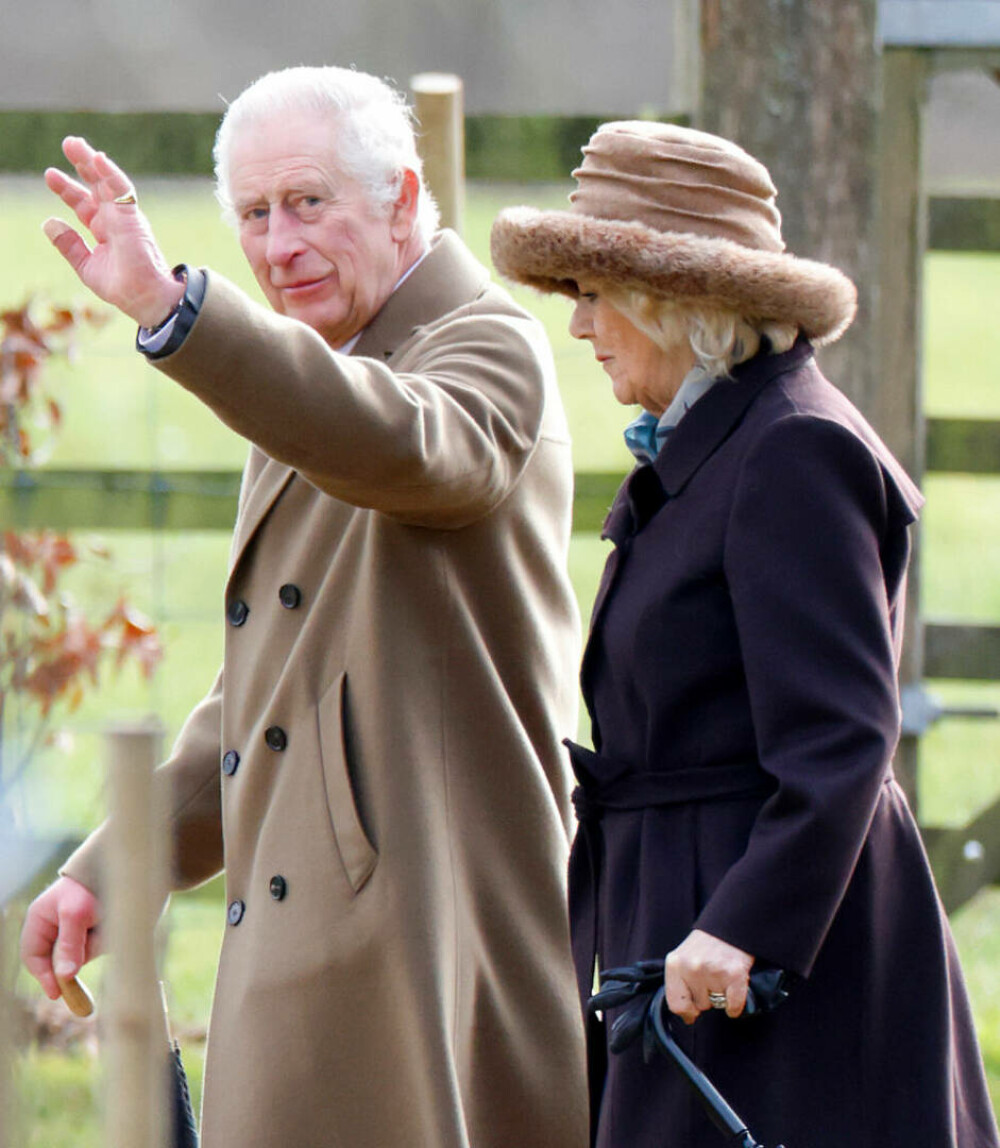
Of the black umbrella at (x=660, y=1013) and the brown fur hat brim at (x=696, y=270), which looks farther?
the brown fur hat brim at (x=696, y=270)

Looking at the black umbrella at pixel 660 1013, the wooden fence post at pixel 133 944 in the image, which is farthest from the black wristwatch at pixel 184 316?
the black umbrella at pixel 660 1013

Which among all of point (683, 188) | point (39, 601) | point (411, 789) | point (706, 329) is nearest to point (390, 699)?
point (411, 789)

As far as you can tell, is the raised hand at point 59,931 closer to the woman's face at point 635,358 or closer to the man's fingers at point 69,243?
the man's fingers at point 69,243

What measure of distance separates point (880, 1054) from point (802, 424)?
0.64m

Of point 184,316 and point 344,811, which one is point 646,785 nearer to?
point 344,811

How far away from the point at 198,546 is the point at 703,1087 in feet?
16.8

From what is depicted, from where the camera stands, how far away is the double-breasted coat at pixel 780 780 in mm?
1970

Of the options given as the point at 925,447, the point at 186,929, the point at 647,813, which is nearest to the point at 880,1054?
the point at 647,813

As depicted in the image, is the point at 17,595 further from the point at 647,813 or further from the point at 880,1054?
the point at 880,1054

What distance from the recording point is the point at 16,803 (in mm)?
3686

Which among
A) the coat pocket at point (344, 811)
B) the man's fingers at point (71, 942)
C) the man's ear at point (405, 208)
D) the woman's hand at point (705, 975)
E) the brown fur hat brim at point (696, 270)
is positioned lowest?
the man's fingers at point (71, 942)

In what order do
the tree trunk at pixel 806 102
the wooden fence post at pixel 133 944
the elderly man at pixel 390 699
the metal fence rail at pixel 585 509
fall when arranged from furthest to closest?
the metal fence rail at pixel 585 509, the tree trunk at pixel 806 102, the elderly man at pixel 390 699, the wooden fence post at pixel 133 944

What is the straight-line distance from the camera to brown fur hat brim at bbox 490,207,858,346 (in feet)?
6.89

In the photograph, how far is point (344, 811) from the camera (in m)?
2.29
